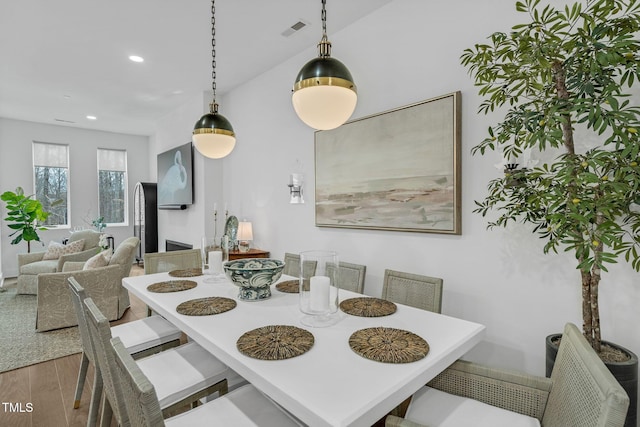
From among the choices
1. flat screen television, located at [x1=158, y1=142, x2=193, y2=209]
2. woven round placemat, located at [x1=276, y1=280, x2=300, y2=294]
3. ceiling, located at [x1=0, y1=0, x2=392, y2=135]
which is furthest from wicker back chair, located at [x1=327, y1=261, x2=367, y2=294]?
flat screen television, located at [x1=158, y1=142, x2=193, y2=209]

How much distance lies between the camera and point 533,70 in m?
1.56

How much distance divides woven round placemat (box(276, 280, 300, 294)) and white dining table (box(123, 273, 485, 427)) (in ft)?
0.52

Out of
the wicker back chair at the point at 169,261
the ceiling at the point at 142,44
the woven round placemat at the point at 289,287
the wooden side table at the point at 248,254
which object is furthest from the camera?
the wooden side table at the point at 248,254

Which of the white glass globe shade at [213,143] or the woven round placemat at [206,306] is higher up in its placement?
the white glass globe shade at [213,143]

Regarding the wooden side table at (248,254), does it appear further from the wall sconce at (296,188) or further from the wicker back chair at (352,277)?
the wicker back chair at (352,277)

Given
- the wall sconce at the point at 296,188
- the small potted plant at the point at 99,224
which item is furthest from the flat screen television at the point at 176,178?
the wall sconce at the point at 296,188

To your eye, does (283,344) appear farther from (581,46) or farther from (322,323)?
(581,46)

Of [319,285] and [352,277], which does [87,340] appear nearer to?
[319,285]

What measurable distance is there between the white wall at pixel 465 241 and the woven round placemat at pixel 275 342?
134 centimetres

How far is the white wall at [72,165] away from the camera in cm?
588

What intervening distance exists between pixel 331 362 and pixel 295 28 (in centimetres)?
285

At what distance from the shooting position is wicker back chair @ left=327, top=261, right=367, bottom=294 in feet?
7.45

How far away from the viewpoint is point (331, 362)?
3.64ft

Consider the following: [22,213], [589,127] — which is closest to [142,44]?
[589,127]
